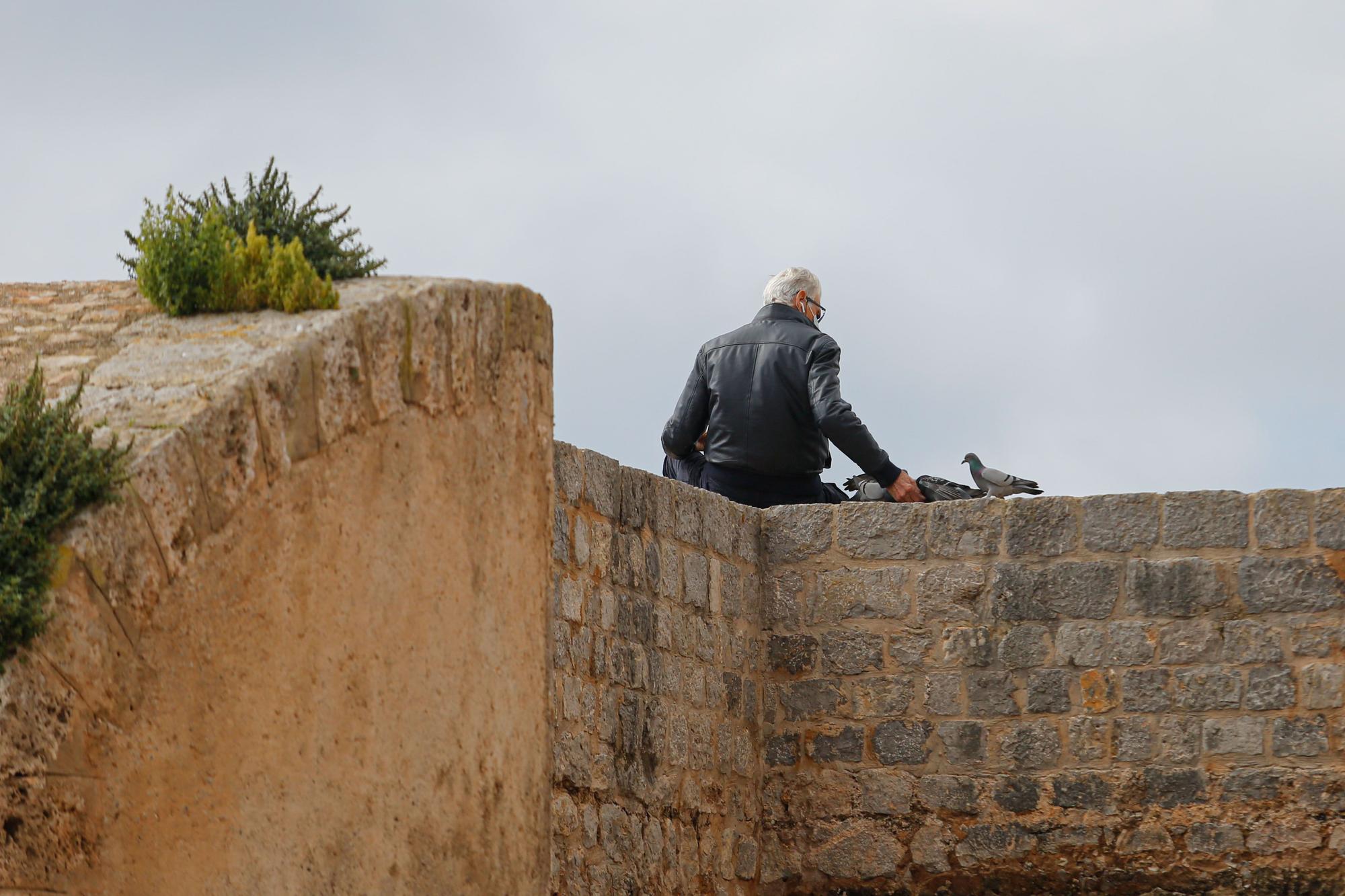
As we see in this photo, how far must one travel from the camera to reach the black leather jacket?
7.84 m

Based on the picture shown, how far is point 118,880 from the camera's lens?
3.05m

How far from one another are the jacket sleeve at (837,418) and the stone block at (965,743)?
3.37 feet

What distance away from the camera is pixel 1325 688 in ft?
23.8

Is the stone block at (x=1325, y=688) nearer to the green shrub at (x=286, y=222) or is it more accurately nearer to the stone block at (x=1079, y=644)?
the stone block at (x=1079, y=644)

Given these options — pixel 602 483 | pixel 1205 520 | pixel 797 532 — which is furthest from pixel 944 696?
pixel 602 483

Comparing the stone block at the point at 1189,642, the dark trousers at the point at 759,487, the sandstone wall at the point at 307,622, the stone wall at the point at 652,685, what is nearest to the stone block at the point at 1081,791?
the stone block at the point at 1189,642

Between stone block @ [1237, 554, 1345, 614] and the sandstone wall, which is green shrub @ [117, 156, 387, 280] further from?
stone block @ [1237, 554, 1345, 614]

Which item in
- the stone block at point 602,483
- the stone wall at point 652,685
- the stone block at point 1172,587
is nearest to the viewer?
the stone wall at point 652,685

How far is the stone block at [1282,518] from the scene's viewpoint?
24.2ft

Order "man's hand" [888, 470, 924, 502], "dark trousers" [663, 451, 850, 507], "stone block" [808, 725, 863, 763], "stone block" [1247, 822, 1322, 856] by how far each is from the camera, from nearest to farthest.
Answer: "stone block" [1247, 822, 1322, 856] → "stone block" [808, 725, 863, 763] → "man's hand" [888, 470, 924, 502] → "dark trousers" [663, 451, 850, 507]

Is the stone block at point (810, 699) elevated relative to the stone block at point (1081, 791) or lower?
elevated

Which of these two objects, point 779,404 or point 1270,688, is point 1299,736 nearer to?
point 1270,688

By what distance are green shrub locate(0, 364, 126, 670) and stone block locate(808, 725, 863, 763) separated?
480 cm

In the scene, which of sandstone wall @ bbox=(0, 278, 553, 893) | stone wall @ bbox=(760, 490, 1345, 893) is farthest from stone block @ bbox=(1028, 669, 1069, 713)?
sandstone wall @ bbox=(0, 278, 553, 893)
